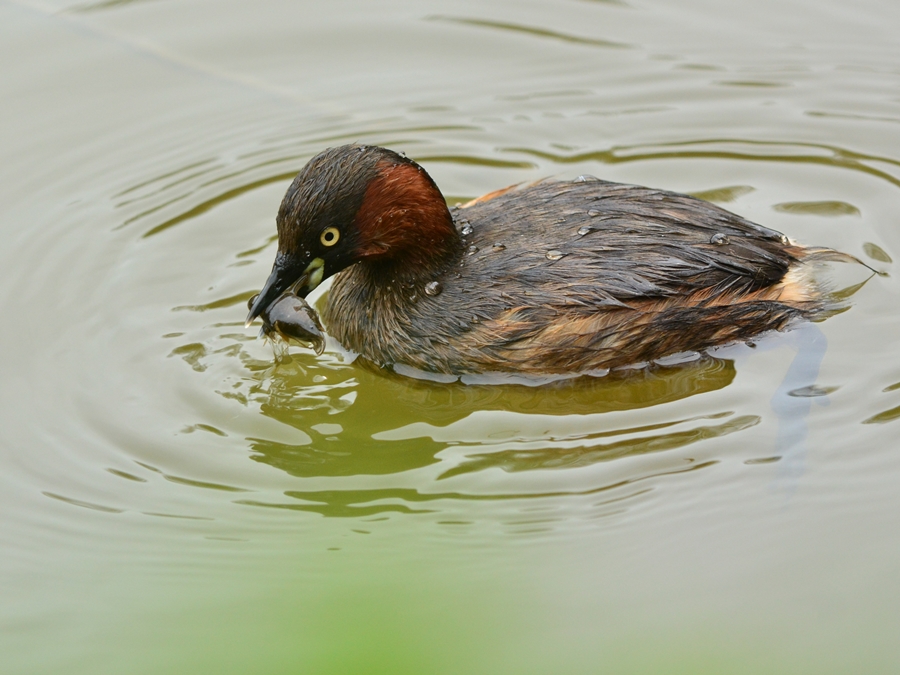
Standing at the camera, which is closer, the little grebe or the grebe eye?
the little grebe

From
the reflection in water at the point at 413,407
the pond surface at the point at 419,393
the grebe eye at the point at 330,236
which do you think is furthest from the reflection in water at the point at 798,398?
the grebe eye at the point at 330,236

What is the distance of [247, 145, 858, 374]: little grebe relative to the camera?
5473mm

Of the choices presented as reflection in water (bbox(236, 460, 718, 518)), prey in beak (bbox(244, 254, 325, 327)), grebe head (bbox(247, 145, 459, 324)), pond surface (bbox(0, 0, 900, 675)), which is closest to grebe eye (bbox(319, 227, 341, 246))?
grebe head (bbox(247, 145, 459, 324))

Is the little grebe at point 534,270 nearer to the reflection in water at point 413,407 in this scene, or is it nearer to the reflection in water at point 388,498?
the reflection in water at point 413,407

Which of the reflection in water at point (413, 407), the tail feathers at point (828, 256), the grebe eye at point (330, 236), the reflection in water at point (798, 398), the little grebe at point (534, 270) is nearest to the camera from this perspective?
the reflection in water at point (798, 398)

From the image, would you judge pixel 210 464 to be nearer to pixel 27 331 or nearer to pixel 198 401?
pixel 198 401

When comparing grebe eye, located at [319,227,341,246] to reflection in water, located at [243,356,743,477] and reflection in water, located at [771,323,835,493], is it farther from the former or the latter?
reflection in water, located at [771,323,835,493]

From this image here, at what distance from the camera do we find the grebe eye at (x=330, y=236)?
220 inches

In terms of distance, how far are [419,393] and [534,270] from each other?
2.82 feet

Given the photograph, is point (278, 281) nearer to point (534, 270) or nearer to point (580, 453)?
point (534, 270)

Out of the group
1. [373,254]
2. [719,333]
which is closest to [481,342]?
[373,254]

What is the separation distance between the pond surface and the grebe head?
59 cm

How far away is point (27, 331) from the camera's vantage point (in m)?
6.18

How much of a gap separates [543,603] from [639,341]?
1.65m
